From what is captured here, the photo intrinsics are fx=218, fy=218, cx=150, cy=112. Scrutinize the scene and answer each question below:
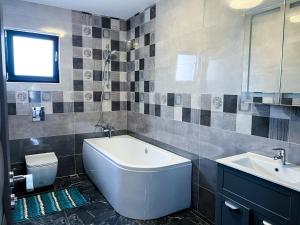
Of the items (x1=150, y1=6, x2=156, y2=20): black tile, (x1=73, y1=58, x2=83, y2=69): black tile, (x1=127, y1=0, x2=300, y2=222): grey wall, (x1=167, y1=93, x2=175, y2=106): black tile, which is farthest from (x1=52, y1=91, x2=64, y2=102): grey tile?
(x1=150, y1=6, x2=156, y2=20): black tile

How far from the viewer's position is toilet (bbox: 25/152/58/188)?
2.72 metres

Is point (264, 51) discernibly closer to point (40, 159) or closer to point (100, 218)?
point (100, 218)

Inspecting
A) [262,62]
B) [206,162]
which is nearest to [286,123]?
[262,62]

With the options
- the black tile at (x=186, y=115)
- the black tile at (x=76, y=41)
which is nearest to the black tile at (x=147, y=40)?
the black tile at (x=76, y=41)

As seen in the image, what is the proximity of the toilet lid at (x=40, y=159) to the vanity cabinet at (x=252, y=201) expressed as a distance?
2163 mm

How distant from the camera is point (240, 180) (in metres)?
1.50

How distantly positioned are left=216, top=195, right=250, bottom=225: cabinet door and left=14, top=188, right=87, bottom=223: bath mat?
63.9 inches

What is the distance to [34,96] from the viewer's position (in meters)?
3.04

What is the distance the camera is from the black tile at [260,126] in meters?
1.72

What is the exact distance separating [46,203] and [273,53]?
2.77 metres

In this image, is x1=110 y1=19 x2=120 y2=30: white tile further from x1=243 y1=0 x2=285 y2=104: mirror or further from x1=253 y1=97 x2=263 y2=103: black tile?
x1=253 y1=97 x2=263 y2=103: black tile

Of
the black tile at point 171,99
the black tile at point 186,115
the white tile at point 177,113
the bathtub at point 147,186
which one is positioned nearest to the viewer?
the bathtub at point 147,186

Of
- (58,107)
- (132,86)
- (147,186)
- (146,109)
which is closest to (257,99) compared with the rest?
(147,186)

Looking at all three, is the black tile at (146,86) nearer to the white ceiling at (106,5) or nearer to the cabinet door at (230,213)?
the white ceiling at (106,5)
